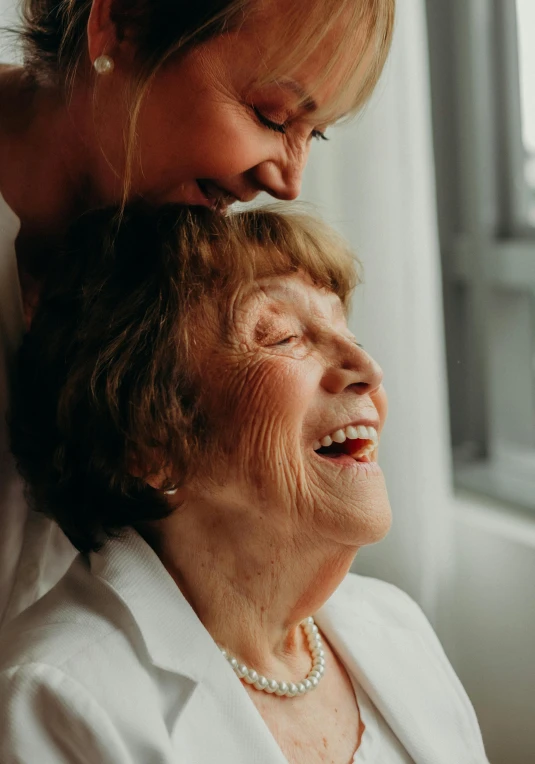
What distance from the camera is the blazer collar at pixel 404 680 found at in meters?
1.43

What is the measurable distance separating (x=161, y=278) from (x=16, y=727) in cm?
62

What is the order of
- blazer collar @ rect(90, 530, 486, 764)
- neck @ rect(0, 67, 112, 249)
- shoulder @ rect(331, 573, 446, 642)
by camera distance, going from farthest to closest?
shoulder @ rect(331, 573, 446, 642) < neck @ rect(0, 67, 112, 249) < blazer collar @ rect(90, 530, 486, 764)

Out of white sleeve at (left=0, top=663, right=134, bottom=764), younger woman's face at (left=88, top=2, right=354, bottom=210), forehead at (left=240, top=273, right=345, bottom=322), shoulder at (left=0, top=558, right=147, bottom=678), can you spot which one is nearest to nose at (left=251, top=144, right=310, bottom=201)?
younger woman's face at (left=88, top=2, right=354, bottom=210)

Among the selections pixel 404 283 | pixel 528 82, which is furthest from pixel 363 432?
pixel 528 82

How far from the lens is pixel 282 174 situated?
4.59 feet

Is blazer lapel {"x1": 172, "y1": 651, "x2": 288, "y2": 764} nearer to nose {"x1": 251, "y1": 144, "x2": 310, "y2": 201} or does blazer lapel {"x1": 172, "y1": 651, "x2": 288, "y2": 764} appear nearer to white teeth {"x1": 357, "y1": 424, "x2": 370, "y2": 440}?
white teeth {"x1": 357, "y1": 424, "x2": 370, "y2": 440}

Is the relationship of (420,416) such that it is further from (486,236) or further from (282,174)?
(282,174)

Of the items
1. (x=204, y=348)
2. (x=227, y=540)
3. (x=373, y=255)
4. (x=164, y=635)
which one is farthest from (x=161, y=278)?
(x=373, y=255)

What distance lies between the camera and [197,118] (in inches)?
50.9

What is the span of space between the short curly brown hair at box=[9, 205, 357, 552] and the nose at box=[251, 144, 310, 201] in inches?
1.5

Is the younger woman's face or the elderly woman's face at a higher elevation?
the younger woman's face

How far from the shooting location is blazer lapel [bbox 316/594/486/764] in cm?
143

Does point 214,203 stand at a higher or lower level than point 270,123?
lower

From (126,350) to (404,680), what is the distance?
721 mm
